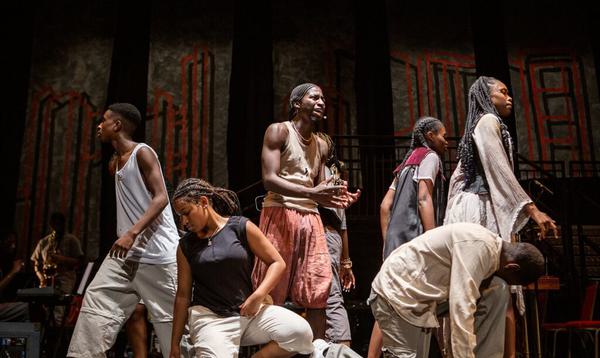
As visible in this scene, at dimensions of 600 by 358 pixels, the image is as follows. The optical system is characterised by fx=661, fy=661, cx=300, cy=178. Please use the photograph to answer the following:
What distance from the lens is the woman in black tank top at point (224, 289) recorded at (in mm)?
3164

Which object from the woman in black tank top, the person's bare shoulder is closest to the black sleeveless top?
the woman in black tank top

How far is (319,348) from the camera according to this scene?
3322mm

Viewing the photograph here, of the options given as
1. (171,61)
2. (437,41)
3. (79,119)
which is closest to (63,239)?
(79,119)

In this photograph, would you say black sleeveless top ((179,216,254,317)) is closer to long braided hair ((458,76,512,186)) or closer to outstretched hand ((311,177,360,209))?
outstretched hand ((311,177,360,209))

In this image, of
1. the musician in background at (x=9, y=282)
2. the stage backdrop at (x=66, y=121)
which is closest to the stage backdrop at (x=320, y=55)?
the stage backdrop at (x=66, y=121)

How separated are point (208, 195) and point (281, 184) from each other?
46cm

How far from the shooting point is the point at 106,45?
12094mm

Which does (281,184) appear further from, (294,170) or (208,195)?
(208,195)

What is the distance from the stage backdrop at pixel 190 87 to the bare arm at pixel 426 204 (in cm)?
782

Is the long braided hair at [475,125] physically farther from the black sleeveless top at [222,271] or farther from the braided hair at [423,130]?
the black sleeveless top at [222,271]

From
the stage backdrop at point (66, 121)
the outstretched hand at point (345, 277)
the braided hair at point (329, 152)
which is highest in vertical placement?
the stage backdrop at point (66, 121)

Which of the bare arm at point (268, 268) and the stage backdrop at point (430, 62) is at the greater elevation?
the stage backdrop at point (430, 62)

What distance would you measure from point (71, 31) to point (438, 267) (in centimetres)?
1062

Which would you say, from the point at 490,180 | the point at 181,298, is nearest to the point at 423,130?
the point at 490,180
